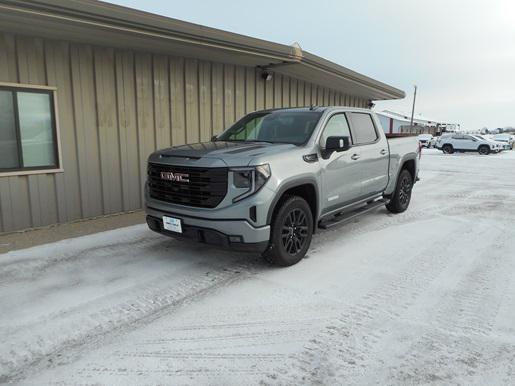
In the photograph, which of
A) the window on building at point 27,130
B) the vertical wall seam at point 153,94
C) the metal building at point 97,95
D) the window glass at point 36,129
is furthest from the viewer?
the vertical wall seam at point 153,94

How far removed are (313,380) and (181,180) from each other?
2.57 meters

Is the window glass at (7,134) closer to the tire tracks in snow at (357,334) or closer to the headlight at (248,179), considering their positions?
the headlight at (248,179)

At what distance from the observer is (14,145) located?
19.1 ft

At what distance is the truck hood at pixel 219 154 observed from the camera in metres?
4.07

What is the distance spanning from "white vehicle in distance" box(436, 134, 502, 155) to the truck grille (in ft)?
91.9

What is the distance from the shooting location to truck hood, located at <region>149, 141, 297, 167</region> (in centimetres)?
407

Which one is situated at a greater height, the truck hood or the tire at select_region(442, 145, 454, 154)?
the truck hood

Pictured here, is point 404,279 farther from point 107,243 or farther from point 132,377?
point 107,243

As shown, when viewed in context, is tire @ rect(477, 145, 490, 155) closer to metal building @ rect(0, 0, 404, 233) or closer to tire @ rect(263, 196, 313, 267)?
metal building @ rect(0, 0, 404, 233)

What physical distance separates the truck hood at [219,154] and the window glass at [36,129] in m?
2.45

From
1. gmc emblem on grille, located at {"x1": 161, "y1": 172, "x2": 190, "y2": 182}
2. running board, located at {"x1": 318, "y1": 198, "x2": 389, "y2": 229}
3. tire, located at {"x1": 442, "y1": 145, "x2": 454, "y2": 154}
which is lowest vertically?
tire, located at {"x1": 442, "y1": 145, "x2": 454, "y2": 154}

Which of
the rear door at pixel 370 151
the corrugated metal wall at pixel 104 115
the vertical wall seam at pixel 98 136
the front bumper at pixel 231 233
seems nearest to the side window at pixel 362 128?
the rear door at pixel 370 151

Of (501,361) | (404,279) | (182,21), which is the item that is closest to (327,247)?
(404,279)

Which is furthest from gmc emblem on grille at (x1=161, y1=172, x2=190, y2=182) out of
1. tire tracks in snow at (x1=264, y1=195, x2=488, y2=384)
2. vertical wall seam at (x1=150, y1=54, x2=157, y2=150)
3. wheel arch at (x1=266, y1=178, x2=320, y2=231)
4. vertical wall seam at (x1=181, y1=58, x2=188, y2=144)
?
vertical wall seam at (x1=181, y1=58, x2=188, y2=144)
